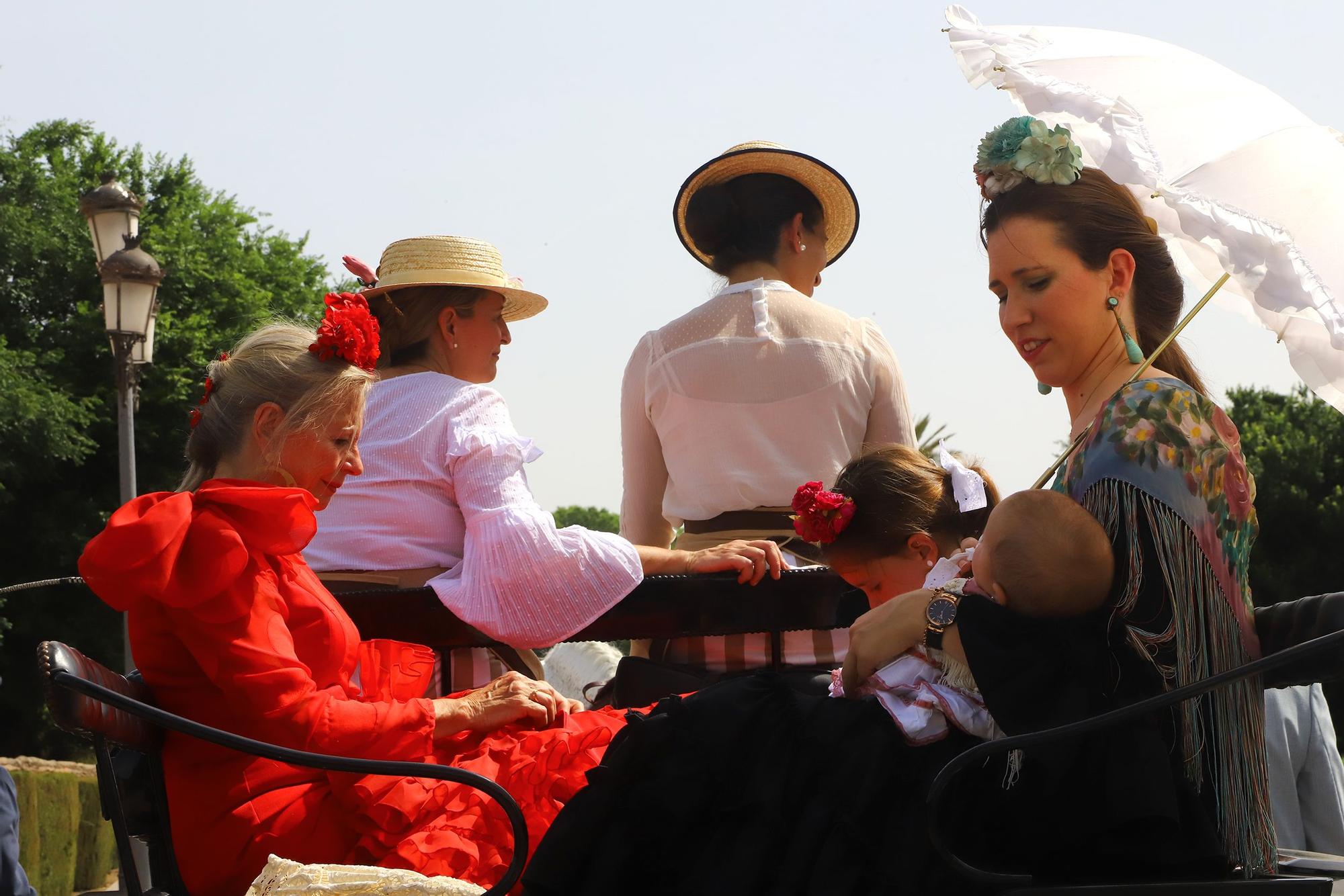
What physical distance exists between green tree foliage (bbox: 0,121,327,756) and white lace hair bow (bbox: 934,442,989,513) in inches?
794

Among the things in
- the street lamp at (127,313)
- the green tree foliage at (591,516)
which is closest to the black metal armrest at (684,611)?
the street lamp at (127,313)

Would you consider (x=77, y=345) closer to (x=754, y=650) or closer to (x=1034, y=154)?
(x=754, y=650)

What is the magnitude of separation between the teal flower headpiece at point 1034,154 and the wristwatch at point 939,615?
2.88 ft

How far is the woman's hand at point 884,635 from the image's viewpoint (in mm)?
2461

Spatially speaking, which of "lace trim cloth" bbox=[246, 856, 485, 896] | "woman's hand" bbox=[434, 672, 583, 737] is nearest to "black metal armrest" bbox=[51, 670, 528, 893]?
"lace trim cloth" bbox=[246, 856, 485, 896]

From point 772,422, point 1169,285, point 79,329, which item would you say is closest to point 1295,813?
point 772,422

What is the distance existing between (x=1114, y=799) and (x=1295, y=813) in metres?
3.04

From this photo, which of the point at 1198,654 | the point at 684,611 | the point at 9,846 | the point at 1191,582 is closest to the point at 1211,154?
the point at 1191,582

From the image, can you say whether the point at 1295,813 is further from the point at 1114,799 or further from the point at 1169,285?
the point at 1114,799

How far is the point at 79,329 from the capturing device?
27141mm

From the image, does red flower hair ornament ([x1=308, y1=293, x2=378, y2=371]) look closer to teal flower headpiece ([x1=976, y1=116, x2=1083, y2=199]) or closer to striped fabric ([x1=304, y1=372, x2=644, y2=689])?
striped fabric ([x1=304, y1=372, x2=644, y2=689])

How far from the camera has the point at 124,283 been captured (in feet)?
33.5

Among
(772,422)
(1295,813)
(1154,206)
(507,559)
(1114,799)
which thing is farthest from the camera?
(1295,813)

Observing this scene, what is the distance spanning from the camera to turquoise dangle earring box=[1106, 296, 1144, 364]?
8.79 ft
